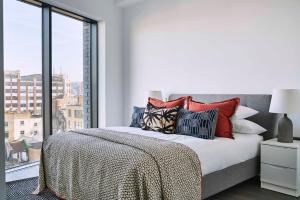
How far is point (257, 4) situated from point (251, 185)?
7.24 ft

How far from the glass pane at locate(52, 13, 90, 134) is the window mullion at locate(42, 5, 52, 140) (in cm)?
12

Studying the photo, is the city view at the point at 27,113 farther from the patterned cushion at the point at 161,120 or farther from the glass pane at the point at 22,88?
the patterned cushion at the point at 161,120

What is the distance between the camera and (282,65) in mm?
3074

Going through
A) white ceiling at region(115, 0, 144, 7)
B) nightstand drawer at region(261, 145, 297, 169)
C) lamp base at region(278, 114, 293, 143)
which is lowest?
nightstand drawer at region(261, 145, 297, 169)

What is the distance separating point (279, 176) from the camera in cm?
271

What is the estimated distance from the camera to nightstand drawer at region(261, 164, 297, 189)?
2621 millimetres

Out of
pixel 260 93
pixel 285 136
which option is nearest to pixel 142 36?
pixel 260 93

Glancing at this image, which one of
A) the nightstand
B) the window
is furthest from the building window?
the nightstand

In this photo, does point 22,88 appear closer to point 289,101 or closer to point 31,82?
point 31,82

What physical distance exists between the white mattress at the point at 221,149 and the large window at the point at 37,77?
1.59 meters

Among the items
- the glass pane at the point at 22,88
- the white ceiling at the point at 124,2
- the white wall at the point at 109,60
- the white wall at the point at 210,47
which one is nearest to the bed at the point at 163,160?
the white wall at the point at 210,47

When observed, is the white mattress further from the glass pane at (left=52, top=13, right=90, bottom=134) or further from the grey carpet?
the glass pane at (left=52, top=13, right=90, bottom=134)

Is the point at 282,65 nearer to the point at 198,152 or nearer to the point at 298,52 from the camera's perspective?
the point at 298,52

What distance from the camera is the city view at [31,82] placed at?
332 centimetres
